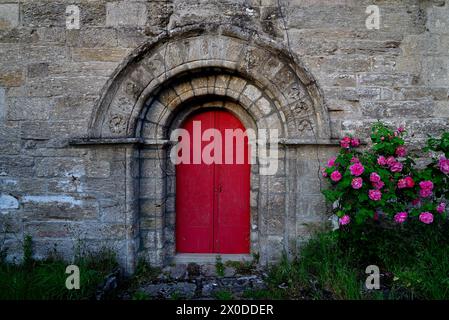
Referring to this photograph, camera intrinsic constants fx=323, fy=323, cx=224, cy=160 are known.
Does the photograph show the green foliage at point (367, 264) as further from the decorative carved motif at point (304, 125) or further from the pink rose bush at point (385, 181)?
the decorative carved motif at point (304, 125)

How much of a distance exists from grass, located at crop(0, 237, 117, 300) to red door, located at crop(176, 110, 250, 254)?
950 millimetres

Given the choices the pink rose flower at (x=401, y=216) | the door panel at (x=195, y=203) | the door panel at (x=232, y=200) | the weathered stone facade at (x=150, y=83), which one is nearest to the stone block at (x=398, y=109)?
the weathered stone facade at (x=150, y=83)

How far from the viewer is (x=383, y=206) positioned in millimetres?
3047

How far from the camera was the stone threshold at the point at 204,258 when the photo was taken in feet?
12.4

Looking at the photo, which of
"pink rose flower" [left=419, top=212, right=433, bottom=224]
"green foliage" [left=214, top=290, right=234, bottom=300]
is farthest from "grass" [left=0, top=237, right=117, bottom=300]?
"pink rose flower" [left=419, top=212, right=433, bottom=224]

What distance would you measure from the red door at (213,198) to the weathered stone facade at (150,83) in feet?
1.92

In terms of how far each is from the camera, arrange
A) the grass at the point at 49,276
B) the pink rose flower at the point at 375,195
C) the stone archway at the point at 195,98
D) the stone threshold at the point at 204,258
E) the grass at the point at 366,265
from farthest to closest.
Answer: the stone threshold at the point at 204,258
the stone archway at the point at 195,98
the pink rose flower at the point at 375,195
the grass at the point at 366,265
the grass at the point at 49,276

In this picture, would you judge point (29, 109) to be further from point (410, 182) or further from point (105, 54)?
point (410, 182)

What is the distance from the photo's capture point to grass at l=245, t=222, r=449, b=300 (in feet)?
9.00

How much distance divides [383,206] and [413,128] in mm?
1031

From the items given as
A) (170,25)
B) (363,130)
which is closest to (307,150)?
(363,130)

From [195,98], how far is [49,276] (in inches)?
90.2

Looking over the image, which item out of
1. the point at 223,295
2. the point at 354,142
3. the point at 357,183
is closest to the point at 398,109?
the point at 354,142

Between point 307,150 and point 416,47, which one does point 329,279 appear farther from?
point 416,47
